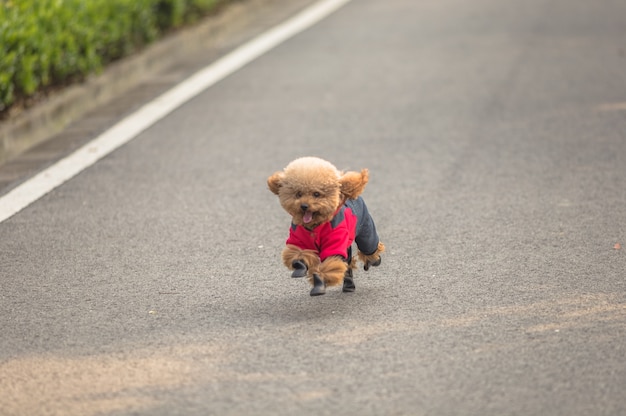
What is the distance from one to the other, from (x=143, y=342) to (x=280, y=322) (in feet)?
2.15

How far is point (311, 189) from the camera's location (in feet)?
17.3

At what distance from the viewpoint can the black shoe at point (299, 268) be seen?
5.39 meters

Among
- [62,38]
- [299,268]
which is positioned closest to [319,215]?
[299,268]

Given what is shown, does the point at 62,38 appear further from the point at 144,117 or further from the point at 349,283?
the point at 349,283

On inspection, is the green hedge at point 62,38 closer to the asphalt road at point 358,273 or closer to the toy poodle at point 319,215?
the asphalt road at point 358,273

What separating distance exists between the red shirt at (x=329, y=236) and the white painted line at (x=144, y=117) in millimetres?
2622

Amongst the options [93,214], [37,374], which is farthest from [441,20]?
[37,374]

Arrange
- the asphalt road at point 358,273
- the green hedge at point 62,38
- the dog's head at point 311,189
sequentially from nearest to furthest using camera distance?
the asphalt road at point 358,273 < the dog's head at point 311,189 < the green hedge at point 62,38

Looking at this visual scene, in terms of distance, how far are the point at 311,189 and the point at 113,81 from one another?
6729 millimetres

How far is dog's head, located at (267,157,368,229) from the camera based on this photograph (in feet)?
17.3

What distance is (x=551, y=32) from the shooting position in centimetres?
1441

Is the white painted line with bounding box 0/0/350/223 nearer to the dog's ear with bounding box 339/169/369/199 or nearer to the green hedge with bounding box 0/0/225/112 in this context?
the green hedge with bounding box 0/0/225/112

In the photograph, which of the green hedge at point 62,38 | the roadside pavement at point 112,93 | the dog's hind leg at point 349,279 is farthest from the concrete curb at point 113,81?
the dog's hind leg at point 349,279

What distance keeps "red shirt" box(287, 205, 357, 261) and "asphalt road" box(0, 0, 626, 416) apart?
0.31 m
